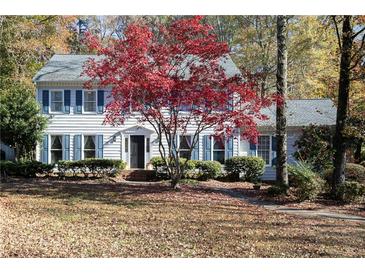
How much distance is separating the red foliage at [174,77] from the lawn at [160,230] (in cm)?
244

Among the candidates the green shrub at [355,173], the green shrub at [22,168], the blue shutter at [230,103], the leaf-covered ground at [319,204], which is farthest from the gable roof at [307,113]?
the green shrub at [22,168]

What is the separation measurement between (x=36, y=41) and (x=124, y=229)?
1515cm

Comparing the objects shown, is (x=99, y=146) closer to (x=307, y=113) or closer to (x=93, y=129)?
(x=93, y=129)

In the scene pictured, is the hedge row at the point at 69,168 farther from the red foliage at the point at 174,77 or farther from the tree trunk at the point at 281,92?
the tree trunk at the point at 281,92

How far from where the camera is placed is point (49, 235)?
679 centimetres

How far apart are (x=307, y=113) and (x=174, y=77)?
9.37 meters

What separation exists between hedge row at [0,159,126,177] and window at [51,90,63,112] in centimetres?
231

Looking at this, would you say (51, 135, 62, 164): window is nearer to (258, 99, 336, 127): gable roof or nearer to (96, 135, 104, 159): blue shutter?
(96, 135, 104, 159): blue shutter

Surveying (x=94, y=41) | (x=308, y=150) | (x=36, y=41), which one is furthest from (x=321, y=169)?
(x=36, y=41)

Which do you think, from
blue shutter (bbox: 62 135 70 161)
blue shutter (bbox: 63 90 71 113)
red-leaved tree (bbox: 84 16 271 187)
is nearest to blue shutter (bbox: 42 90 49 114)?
blue shutter (bbox: 63 90 71 113)

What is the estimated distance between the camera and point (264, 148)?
60.8ft

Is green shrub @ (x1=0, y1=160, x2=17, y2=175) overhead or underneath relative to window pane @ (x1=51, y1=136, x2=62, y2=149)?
underneath

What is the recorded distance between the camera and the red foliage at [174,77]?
11.0 metres

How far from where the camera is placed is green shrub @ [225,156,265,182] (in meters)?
17.3
